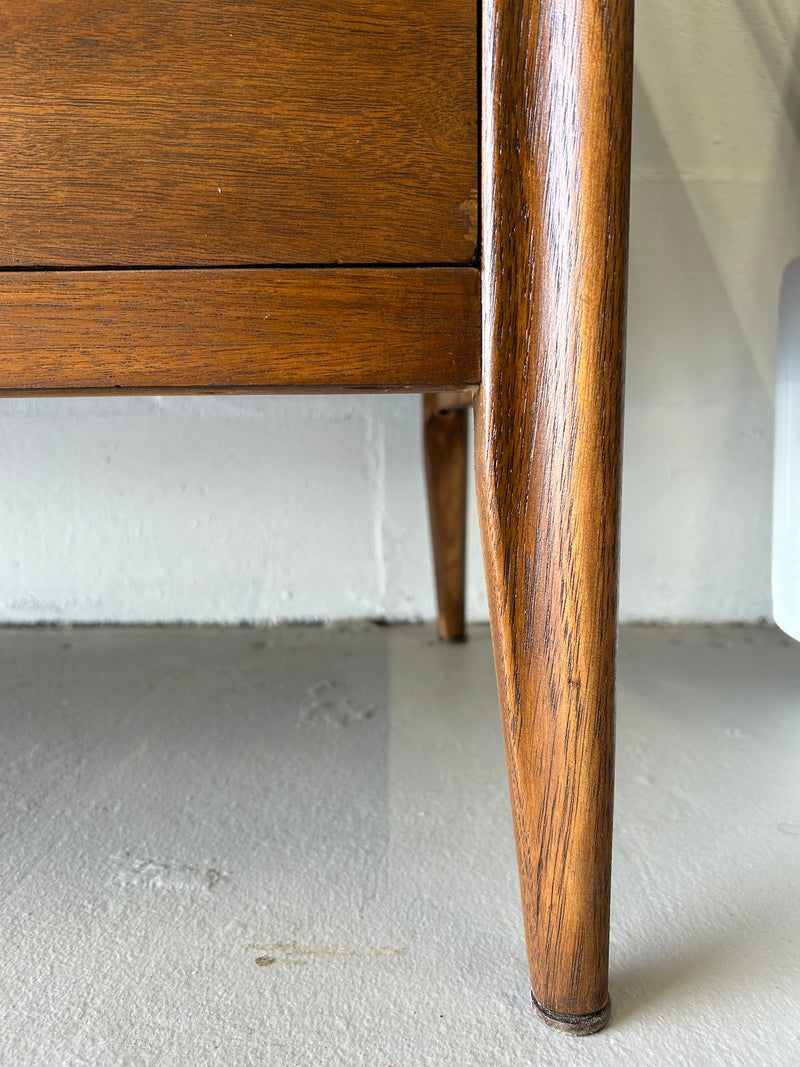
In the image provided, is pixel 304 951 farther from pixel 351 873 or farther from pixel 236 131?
pixel 236 131

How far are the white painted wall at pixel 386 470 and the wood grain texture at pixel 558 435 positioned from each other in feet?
2.61

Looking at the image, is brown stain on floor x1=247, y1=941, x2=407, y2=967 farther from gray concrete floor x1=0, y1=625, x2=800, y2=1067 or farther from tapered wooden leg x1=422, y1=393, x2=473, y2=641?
tapered wooden leg x1=422, y1=393, x2=473, y2=641

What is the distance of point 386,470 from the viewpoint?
3.98 feet

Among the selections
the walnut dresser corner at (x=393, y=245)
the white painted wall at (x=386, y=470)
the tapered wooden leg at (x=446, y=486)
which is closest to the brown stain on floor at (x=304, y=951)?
the walnut dresser corner at (x=393, y=245)

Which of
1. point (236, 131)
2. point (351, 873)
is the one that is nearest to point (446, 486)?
point (351, 873)

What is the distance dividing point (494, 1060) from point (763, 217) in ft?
3.66

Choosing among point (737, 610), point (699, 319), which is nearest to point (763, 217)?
point (699, 319)

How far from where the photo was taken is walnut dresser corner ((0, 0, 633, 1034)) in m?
0.39

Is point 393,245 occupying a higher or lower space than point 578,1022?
higher

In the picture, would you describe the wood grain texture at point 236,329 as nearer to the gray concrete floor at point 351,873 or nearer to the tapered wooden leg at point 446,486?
the gray concrete floor at point 351,873

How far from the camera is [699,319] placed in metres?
1.20

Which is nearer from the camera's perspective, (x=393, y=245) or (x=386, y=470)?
Result: (x=393, y=245)

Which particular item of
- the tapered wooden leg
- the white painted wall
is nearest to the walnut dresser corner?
the tapered wooden leg

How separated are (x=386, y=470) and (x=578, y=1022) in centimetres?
86
